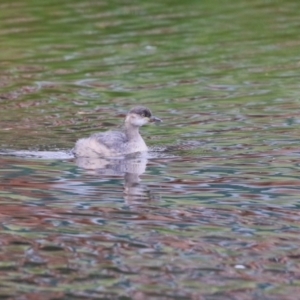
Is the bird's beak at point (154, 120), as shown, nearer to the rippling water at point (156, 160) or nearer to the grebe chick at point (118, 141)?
the grebe chick at point (118, 141)

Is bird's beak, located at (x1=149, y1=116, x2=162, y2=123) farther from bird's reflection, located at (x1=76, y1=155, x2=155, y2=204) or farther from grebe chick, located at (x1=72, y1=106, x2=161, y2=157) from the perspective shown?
bird's reflection, located at (x1=76, y1=155, x2=155, y2=204)

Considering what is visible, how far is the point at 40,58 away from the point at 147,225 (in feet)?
38.5

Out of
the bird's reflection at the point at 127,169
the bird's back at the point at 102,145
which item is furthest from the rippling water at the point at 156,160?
the bird's back at the point at 102,145

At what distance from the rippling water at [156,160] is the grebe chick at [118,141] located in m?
0.20

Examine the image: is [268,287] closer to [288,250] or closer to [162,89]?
[288,250]

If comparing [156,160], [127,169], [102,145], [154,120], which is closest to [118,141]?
[102,145]

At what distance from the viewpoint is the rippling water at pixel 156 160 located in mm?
9312

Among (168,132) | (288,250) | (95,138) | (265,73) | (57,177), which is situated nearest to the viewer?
(288,250)

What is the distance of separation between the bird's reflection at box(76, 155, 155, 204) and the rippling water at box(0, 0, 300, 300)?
0.03 m

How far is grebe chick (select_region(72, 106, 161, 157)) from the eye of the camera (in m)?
14.5

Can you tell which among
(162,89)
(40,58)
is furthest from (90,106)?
(40,58)

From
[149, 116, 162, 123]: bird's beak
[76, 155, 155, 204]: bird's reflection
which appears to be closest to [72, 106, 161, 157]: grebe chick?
[149, 116, 162, 123]: bird's beak

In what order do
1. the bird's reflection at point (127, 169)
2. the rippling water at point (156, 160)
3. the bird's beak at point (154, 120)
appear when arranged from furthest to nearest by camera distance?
the bird's beak at point (154, 120), the bird's reflection at point (127, 169), the rippling water at point (156, 160)

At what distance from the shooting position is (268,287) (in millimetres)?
8867
